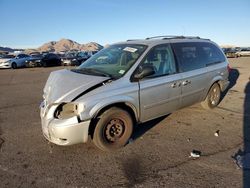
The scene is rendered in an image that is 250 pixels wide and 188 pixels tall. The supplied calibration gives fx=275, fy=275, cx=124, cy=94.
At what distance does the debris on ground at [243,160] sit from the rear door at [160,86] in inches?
65.9

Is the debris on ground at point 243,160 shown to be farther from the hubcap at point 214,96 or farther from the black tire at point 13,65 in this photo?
the black tire at point 13,65

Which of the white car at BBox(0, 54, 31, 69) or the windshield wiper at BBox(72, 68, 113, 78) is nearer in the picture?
the windshield wiper at BBox(72, 68, 113, 78)

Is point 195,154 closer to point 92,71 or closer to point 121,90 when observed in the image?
point 121,90

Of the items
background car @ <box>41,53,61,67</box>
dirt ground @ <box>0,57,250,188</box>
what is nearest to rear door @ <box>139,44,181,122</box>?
dirt ground @ <box>0,57,250,188</box>

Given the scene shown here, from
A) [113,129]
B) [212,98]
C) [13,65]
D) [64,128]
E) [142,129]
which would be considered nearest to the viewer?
[64,128]

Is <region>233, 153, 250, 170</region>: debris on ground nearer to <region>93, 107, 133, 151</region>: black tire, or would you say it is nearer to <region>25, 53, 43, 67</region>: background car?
<region>93, 107, 133, 151</region>: black tire

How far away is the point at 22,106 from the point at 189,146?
17.3 ft

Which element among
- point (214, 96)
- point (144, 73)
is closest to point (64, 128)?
point (144, 73)

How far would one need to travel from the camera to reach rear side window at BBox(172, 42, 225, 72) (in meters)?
5.91

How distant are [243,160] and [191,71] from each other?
241cm

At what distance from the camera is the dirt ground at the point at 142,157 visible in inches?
146

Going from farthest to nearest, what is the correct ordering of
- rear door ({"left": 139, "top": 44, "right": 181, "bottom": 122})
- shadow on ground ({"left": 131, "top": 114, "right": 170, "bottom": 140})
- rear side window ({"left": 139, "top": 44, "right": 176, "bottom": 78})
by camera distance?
1. shadow on ground ({"left": 131, "top": 114, "right": 170, "bottom": 140})
2. rear side window ({"left": 139, "top": 44, "right": 176, "bottom": 78})
3. rear door ({"left": 139, "top": 44, "right": 181, "bottom": 122})

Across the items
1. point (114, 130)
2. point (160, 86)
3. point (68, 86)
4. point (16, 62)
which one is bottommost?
point (114, 130)

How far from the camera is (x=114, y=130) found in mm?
4758
